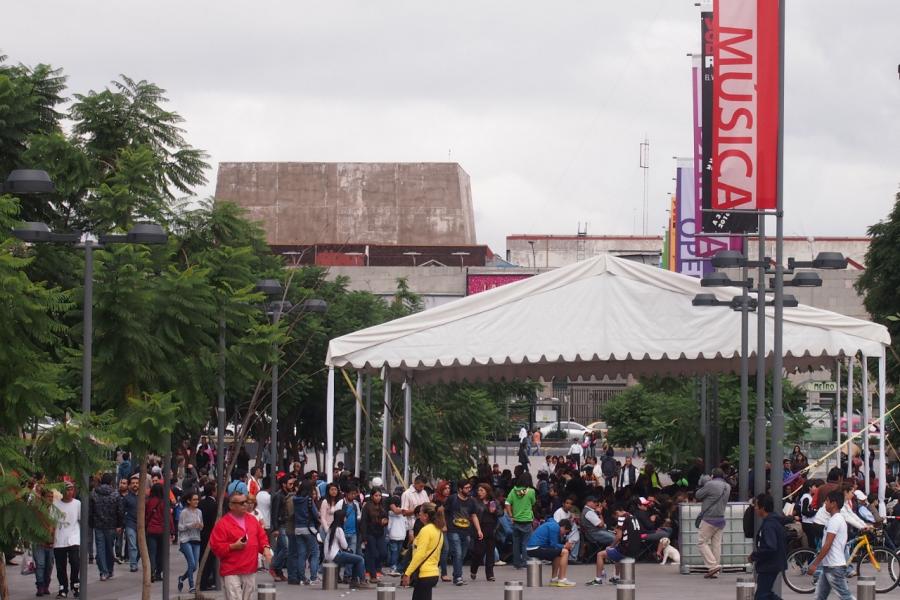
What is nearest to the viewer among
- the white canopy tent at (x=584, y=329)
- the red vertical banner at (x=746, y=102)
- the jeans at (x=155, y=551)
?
the red vertical banner at (x=746, y=102)

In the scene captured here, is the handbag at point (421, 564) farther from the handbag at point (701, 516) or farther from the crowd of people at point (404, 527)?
the handbag at point (701, 516)

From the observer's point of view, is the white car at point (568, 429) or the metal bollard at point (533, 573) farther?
the white car at point (568, 429)

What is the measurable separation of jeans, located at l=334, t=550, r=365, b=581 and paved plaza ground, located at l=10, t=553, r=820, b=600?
0.89 ft

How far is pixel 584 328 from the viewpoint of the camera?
26203mm

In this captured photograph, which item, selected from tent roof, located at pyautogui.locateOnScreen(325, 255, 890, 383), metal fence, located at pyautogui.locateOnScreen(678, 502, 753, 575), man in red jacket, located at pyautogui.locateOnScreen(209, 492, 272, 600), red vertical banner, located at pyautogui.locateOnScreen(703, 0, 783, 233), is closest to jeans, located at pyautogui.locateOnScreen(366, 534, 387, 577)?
tent roof, located at pyautogui.locateOnScreen(325, 255, 890, 383)

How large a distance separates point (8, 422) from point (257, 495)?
10.4m

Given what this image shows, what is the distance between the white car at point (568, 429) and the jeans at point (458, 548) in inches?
1900

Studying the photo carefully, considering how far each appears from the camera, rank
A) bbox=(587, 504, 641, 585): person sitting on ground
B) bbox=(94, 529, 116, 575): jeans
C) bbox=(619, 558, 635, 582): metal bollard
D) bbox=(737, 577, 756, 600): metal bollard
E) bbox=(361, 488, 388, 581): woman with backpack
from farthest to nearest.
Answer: bbox=(94, 529, 116, 575): jeans < bbox=(587, 504, 641, 585): person sitting on ground < bbox=(361, 488, 388, 581): woman with backpack < bbox=(619, 558, 635, 582): metal bollard < bbox=(737, 577, 756, 600): metal bollard

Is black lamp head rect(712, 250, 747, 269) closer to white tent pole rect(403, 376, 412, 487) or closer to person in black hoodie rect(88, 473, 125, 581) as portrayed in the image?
white tent pole rect(403, 376, 412, 487)

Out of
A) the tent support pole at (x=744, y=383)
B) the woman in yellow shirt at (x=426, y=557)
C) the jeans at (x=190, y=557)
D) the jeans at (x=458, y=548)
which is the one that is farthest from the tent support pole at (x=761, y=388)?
the jeans at (x=190, y=557)

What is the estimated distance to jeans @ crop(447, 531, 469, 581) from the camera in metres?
24.1

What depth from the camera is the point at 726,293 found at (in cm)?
2745

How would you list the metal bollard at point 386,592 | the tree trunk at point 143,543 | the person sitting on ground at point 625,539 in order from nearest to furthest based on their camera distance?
the metal bollard at point 386,592
the tree trunk at point 143,543
the person sitting on ground at point 625,539

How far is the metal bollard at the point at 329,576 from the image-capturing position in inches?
928
